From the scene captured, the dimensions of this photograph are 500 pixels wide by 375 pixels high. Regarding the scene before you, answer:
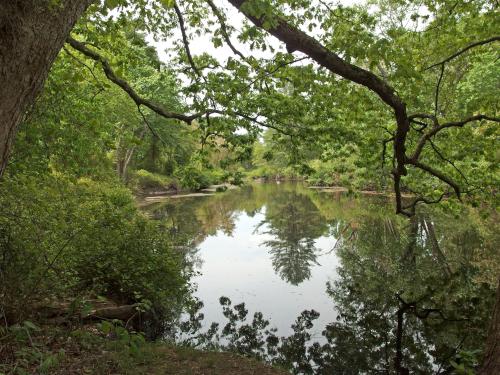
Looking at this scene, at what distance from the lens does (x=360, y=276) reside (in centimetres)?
1304

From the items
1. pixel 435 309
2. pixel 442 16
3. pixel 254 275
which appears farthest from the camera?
pixel 254 275

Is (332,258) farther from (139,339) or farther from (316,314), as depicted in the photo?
(139,339)

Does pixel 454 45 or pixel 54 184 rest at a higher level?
pixel 454 45

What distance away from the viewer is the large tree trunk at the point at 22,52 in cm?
187

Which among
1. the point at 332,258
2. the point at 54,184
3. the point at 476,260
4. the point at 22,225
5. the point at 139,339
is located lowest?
the point at 139,339

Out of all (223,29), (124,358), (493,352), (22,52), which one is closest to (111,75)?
(223,29)

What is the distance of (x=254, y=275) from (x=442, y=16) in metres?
9.68

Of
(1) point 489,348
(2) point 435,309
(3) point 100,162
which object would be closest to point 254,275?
(2) point 435,309

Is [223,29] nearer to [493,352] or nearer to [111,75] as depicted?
[111,75]

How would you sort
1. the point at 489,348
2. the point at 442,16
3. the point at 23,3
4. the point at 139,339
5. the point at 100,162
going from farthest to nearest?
the point at 100,162 < the point at 442,16 < the point at 489,348 < the point at 139,339 < the point at 23,3

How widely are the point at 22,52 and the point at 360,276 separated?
41.1ft

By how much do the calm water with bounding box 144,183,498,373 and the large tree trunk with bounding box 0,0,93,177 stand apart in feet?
20.0

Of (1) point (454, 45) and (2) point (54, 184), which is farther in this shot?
(2) point (54, 184)

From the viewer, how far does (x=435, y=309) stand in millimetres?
9938
